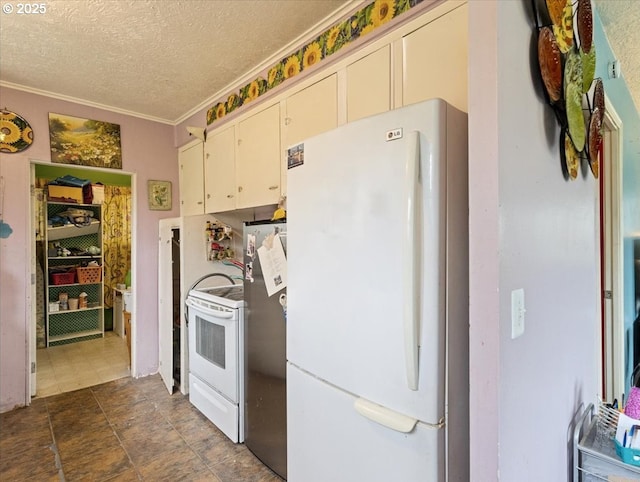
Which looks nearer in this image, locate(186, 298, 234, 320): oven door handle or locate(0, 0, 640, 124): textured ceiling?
locate(0, 0, 640, 124): textured ceiling

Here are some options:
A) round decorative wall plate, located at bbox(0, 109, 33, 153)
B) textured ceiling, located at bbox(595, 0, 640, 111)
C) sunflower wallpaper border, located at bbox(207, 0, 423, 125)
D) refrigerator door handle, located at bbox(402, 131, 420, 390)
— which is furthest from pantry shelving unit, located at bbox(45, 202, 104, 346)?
textured ceiling, located at bbox(595, 0, 640, 111)

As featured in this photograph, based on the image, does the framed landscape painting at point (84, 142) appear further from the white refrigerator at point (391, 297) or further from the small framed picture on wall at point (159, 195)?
the white refrigerator at point (391, 297)

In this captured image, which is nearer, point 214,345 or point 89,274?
point 214,345

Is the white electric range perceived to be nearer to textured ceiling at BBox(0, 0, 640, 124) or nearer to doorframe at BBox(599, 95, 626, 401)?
textured ceiling at BBox(0, 0, 640, 124)

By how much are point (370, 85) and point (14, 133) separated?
2896mm

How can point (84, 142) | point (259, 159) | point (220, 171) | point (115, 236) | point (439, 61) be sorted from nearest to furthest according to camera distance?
point (439, 61), point (259, 159), point (220, 171), point (84, 142), point (115, 236)

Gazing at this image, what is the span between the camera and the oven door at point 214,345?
7.05 ft

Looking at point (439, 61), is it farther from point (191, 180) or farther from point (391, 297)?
point (191, 180)

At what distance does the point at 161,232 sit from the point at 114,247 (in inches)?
98.4

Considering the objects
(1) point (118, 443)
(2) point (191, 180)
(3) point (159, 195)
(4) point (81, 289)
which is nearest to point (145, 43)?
(2) point (191, 180)

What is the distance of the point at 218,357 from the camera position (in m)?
2.32

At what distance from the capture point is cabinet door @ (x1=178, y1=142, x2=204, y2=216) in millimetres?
3197

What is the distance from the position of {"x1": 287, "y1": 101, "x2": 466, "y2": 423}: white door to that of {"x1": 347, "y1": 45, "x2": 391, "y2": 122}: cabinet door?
63 centimetres

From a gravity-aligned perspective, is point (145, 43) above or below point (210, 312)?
above
